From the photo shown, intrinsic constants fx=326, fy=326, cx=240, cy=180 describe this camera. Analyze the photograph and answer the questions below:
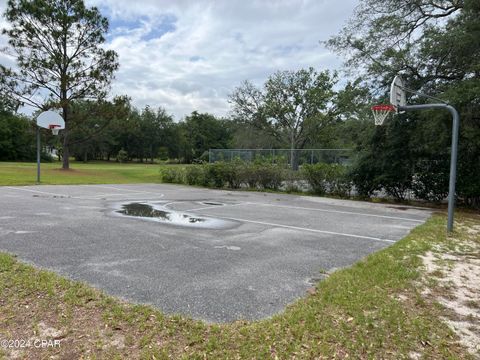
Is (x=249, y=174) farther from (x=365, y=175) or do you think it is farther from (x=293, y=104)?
(x=293, y=104)

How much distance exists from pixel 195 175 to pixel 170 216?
29.9 feet

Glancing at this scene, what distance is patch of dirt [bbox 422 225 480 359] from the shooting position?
2.71 meters

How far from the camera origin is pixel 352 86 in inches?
486

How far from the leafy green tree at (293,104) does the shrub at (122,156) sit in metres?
28.8

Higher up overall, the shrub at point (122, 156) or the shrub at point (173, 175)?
the shrub at point (122, 156)

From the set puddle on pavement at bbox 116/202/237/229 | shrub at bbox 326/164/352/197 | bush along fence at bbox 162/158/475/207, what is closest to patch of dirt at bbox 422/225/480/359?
puddle on pavement at bbox 116/202/237/229

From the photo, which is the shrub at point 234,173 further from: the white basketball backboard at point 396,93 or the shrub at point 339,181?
the white basketball backboard at point 396,93

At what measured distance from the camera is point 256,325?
2684mm

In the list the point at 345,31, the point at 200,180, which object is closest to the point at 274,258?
the point at 345,31

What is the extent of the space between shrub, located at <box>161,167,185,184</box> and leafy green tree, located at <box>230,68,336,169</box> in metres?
18.4

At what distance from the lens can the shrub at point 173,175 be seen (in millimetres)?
17719

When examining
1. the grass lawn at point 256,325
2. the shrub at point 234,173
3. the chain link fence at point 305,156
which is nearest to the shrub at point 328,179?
the chain link fence at point 305,156

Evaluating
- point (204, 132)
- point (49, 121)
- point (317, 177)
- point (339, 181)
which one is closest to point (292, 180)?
point (317, 177)

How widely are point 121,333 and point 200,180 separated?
46.4 ft
